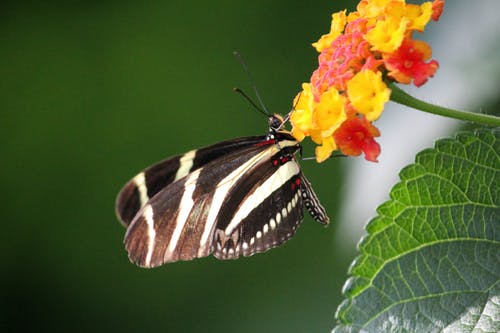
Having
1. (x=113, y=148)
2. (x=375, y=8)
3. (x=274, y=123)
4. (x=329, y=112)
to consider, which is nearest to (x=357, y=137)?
(x=329, y=112)

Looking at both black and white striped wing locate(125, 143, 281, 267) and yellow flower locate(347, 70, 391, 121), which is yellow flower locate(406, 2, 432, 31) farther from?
black and white striped wing locate(125, 143, 281, 267)

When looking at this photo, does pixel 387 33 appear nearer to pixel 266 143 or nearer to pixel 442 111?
pixel 442 111

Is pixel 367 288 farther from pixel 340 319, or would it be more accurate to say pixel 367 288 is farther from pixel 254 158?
pixel 254 158

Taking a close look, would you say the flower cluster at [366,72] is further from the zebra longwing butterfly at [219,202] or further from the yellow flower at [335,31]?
the zebra longwing butterfly at [219,202]

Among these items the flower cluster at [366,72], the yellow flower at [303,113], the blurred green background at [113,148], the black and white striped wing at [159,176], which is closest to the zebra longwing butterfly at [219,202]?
the black and white striped wing at [159,176]

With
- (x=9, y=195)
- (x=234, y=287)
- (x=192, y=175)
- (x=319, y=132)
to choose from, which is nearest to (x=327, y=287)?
(x=234, y=287)

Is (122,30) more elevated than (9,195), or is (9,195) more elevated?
(122,30)
